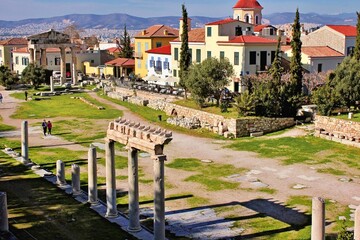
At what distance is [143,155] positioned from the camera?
119 ft

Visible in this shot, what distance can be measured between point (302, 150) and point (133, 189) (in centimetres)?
1842

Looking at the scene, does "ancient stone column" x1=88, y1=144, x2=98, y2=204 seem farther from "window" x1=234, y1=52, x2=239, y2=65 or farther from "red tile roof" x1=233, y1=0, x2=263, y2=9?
"red tile roof" x1=233, y1=0, x2=263, y2=9

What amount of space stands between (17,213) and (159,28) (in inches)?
2356

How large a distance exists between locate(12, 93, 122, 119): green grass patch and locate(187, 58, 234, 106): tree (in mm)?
9204

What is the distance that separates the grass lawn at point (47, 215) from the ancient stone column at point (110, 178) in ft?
1.93

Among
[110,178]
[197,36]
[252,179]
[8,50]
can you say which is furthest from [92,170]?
[8,50]

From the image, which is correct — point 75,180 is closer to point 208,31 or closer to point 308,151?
point 308,151

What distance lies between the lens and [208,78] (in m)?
48.6

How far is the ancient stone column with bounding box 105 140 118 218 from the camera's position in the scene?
2269 centimetres

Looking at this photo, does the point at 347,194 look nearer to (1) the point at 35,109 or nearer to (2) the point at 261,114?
(2) the point at 261,114

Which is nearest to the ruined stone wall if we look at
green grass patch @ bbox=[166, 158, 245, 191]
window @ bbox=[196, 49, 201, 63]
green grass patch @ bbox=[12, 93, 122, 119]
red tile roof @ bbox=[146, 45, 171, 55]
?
green grass patch @ bbox=[166, 158, 245, 191]

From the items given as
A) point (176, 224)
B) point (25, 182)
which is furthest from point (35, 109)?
point (176, 224)

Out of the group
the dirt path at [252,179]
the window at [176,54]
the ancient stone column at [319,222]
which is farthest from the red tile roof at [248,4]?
the ancient stone column at [319,222]

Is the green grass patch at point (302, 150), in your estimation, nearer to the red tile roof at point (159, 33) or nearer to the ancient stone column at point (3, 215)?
the ancient stone column at point (3, 215)
